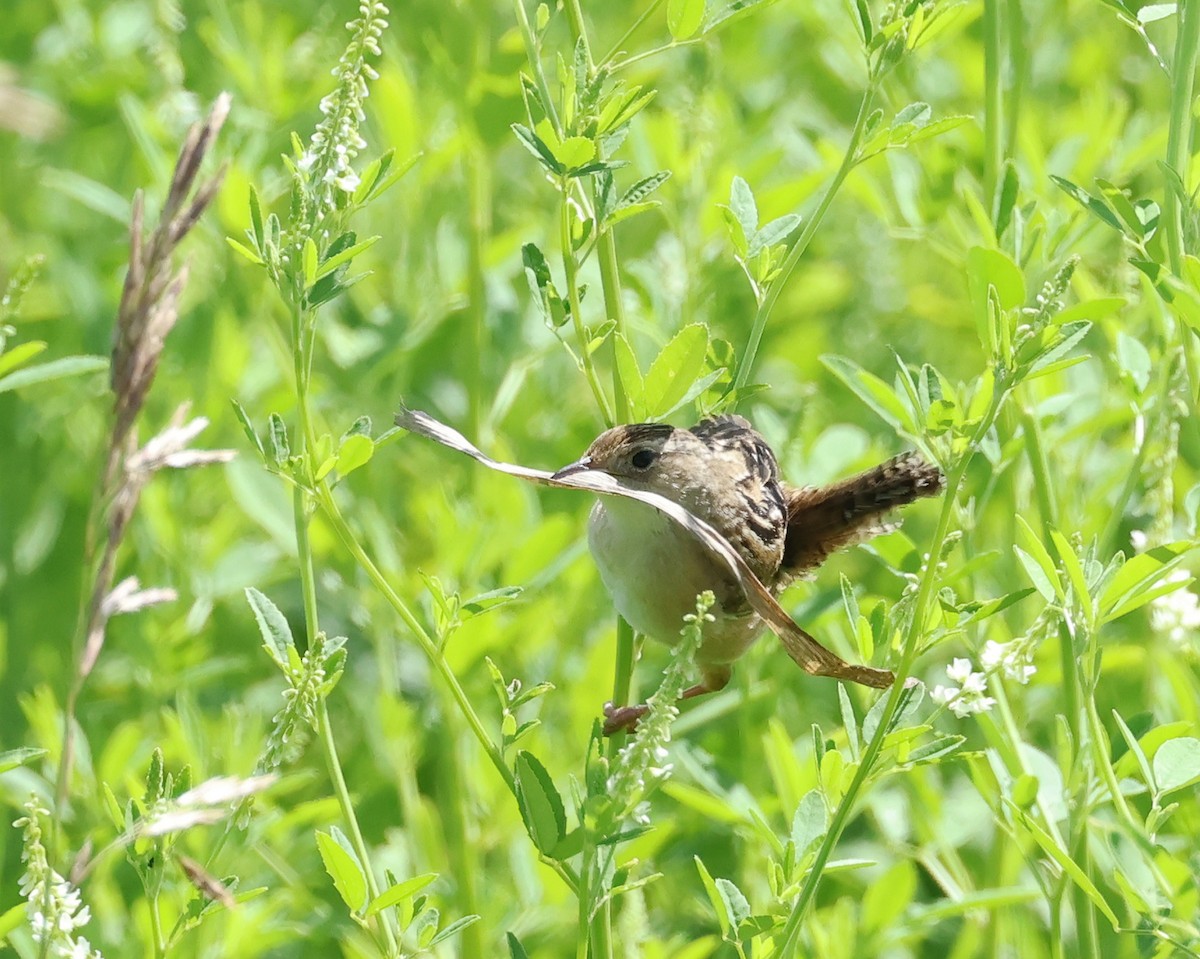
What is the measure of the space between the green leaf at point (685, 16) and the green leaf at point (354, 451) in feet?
1.89

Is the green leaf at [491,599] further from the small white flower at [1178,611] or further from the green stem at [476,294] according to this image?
the green stem at [476,294]

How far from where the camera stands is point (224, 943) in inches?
103

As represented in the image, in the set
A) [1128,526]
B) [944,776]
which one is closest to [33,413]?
[944,776]

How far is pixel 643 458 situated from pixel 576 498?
5.61ft

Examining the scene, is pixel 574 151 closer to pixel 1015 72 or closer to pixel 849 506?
pixel 849 506

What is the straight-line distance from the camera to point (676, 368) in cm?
183

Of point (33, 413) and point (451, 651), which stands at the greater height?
point (33, 413)

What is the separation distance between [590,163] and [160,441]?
1.79ft

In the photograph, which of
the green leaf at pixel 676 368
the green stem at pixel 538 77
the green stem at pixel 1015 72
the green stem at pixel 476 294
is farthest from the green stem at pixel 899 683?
the green stem at pixel 476 294

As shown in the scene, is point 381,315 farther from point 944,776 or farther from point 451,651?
point 944,776

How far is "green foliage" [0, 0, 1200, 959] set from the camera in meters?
1.73

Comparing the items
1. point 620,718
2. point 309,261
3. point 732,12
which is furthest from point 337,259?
point 620,718

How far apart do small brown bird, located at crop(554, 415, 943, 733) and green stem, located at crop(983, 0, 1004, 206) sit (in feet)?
1.33

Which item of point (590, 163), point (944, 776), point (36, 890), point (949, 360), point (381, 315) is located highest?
point (590, 163)
